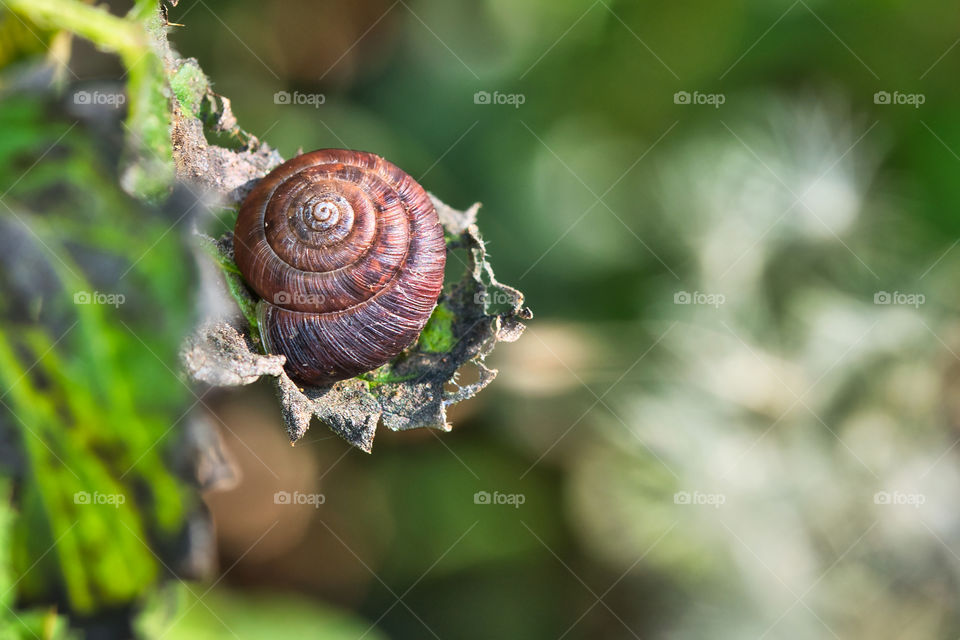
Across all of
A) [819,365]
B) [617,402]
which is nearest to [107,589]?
[617,402]

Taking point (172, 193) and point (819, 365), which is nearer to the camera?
point (172, 193)

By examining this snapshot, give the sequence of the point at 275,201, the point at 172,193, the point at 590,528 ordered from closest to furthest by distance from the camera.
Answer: the point at 275,201, the point at 172,193, the point at 590,528

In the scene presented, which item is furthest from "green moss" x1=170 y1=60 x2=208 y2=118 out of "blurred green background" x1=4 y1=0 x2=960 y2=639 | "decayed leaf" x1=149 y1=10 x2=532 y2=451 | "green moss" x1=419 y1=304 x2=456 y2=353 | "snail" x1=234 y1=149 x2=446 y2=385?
"green moss" x1=419 y1=304 x2=456 y2=353

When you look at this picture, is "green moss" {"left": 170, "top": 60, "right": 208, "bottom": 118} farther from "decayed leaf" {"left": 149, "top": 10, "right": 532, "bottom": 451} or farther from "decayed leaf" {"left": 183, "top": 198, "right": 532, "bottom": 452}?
"decayed leaf" {"left": 183, "top": 198, "right": 532, "bottom": 452}

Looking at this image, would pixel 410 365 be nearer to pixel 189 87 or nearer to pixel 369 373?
pixel 369 373

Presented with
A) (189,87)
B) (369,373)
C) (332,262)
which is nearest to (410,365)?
(369,373)

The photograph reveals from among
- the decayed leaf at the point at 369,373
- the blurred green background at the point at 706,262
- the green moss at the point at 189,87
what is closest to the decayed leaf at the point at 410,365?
the decayed leaf at the point at 369,373

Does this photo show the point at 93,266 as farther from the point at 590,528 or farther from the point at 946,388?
the point at 946,388
